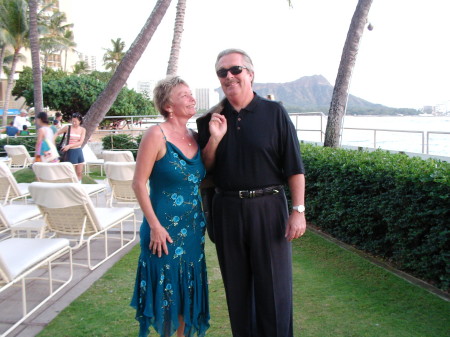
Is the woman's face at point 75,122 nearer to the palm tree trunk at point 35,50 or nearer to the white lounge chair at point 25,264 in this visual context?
the palm tree trunk at point 35,50

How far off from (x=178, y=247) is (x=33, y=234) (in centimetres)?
392

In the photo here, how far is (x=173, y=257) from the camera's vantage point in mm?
2693

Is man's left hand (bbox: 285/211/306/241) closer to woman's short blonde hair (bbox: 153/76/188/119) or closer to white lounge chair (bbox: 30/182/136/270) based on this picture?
woman's short blonde hair (bbox: 153/76/188/119)

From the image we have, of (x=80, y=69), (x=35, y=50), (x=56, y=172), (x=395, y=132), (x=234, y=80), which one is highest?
(x=80, y=69)

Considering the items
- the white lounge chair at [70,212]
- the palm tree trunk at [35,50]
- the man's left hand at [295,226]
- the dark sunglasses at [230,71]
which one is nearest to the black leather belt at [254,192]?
the man's left hand at [295,226]

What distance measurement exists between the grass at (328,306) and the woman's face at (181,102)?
164 centimetres

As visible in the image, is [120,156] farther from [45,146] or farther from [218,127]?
[218,127]

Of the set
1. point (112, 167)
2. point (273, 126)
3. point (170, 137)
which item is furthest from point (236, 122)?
point (112, 167)

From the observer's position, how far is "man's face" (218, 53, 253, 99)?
8.54ft

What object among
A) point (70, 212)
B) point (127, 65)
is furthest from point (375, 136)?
point (70, 212)

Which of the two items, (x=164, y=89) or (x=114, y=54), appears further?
(x=114, y=54)

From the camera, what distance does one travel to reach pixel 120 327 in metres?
3.35

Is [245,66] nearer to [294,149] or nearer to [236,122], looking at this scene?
[236,122]

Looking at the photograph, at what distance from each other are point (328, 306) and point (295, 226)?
138 centimetres
